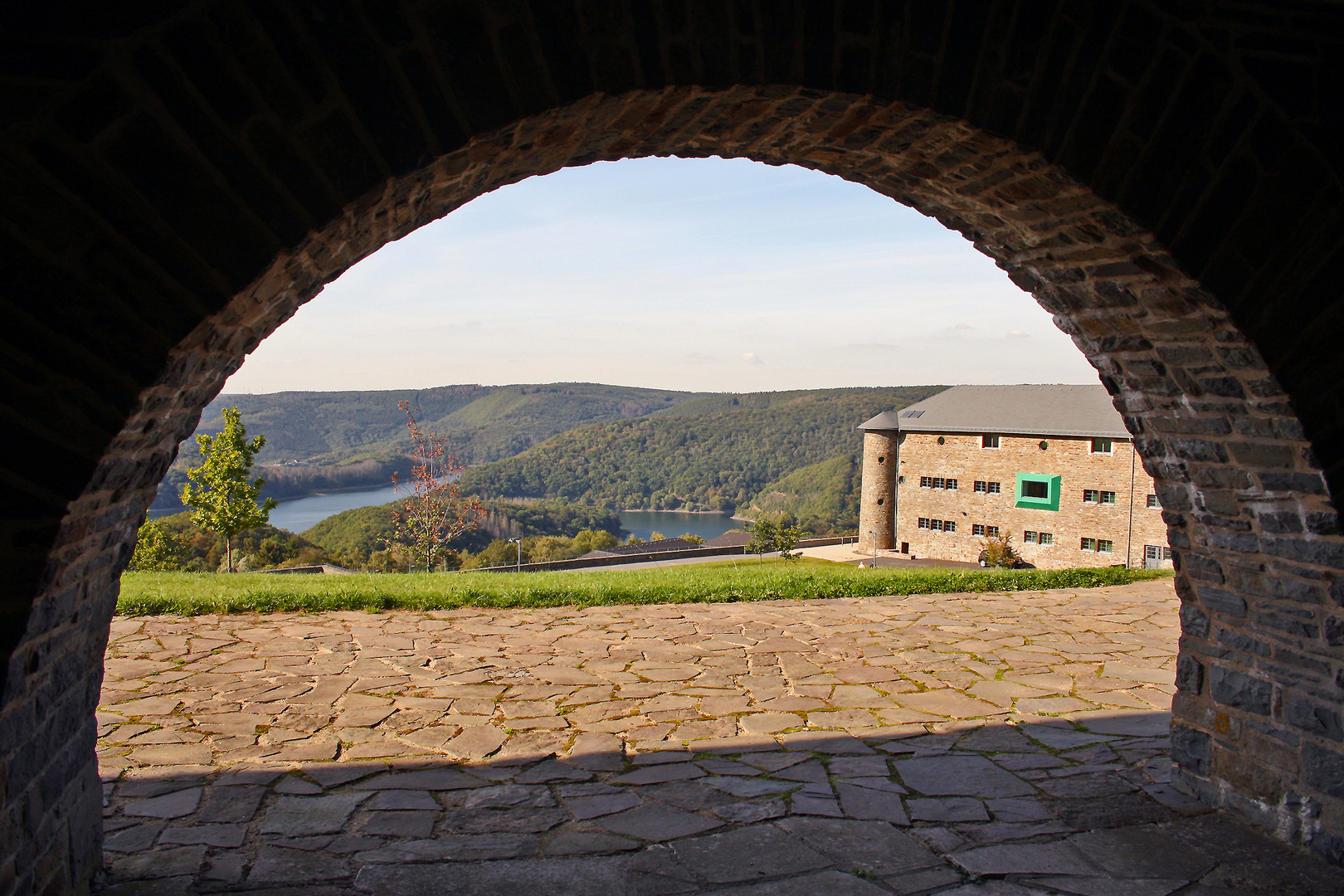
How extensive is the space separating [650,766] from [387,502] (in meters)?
→ 49.0

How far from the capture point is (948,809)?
3.38 metres

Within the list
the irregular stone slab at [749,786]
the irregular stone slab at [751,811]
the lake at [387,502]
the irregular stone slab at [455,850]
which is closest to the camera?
the irregular stone slab at [455,850]

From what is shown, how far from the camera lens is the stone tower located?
Result: 32688 millimetres

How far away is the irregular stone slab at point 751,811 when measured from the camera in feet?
10.7

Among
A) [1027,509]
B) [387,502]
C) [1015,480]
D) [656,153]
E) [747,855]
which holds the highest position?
[656,153]

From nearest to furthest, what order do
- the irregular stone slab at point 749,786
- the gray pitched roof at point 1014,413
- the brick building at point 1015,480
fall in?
the irregular stone slab at point 749,786 → the brick building at point 1015,480 → the gray pitched roof at point 1014,413

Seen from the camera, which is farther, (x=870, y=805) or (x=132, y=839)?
(x=870, y=805)

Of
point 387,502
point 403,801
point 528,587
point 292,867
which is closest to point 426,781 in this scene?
point 403,801

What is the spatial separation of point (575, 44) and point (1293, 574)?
2.97 m

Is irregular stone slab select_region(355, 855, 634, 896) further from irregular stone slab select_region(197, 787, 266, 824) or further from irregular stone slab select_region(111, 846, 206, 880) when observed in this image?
irregular stone slab select_region(197, 787, 266, 824)

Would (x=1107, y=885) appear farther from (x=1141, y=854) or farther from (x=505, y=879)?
(x=505, y=879)

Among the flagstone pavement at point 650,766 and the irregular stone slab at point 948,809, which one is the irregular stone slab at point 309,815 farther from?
the irregular stone slab at point 948,809

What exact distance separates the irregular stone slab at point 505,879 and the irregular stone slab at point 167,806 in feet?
3.09

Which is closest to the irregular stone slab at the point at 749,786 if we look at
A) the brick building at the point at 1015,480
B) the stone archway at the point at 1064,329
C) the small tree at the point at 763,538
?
the stone archway at the point at 1064,329
